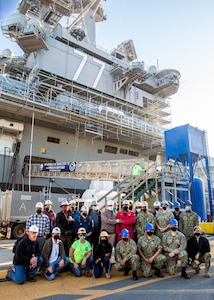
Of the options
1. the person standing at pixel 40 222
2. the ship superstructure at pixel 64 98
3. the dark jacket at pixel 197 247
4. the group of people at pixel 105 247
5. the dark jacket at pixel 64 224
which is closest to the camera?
the group of people at pixel 105 247

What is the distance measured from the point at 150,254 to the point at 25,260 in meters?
2.67

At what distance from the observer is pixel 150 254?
537cm

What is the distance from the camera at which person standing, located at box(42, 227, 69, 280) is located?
509cm

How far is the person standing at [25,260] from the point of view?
4723 millimetres

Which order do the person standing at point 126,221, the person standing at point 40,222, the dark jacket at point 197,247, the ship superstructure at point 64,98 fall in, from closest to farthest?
the dark jacket at point 197,247, the person standing at point 40,222, the person standing at point 126,221, the ship superstructure at point 64,98

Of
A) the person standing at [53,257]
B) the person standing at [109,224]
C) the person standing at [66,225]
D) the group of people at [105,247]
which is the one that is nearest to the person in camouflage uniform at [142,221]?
the group of people at [105,247]

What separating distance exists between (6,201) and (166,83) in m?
26.2

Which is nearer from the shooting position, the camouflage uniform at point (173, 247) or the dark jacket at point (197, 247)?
the camouflage uniform at point (173, 247)

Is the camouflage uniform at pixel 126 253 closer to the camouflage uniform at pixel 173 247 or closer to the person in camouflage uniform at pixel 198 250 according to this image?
the camouflage uniform at pixel 173 247

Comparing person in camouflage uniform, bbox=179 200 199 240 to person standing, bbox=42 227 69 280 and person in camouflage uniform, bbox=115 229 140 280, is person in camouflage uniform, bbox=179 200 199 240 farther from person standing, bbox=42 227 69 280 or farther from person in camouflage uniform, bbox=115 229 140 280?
person standing, bbox=42 227 69 280

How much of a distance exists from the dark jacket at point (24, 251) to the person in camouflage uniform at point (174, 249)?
9.72 ft

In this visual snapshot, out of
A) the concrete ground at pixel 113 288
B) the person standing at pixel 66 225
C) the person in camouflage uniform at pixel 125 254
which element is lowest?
the concrete ground at pixel 113 288

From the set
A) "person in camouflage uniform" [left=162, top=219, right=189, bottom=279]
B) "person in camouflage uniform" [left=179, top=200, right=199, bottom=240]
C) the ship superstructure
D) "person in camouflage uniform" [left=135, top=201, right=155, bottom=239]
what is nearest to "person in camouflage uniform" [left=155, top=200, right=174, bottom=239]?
"person in camouflage uniform" [left=135, top=201, right=155, bottom=239]

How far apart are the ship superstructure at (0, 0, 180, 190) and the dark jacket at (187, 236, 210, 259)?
16.4m
